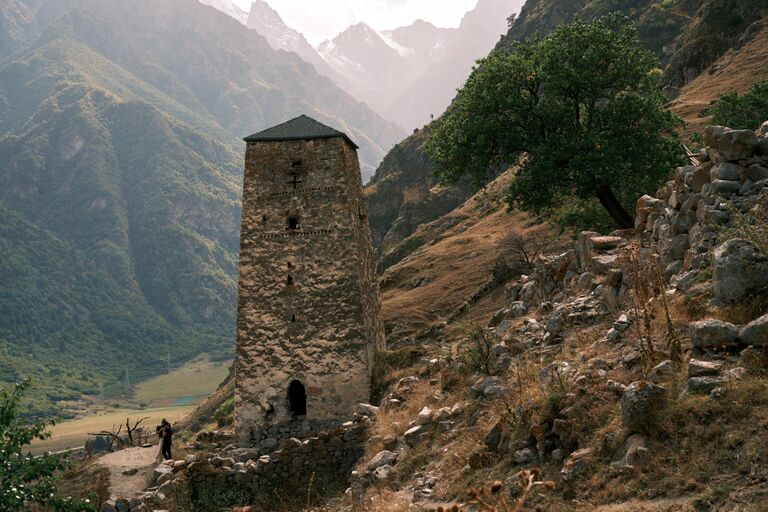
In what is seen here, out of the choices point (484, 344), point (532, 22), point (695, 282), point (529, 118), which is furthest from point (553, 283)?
point (532, 22)

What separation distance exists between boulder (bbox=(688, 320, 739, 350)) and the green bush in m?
21.4

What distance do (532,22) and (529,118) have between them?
301ft

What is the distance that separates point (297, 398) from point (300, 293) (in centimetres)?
339

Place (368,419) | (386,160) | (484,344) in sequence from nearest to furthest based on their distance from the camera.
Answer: (484,344)
(368,419)
(386,160)

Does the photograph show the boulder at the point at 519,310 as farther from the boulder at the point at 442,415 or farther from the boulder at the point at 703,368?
the boulder at the point at 703,368

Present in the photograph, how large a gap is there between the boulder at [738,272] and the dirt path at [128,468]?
1363 centimetres

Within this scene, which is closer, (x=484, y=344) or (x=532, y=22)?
(x=484, y=344)

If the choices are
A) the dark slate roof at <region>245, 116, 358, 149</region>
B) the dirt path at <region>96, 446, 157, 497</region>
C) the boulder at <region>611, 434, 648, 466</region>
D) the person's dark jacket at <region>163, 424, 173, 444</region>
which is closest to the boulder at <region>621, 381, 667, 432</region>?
the boulder at <region>611, 434, 648, 466</region>

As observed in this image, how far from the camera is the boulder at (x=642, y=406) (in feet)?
25.2

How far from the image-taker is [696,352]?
834 centimetres

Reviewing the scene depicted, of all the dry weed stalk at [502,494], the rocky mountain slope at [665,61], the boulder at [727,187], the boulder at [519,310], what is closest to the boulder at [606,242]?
the boulder at [519,310]

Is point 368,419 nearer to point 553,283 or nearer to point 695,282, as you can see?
point 553,283

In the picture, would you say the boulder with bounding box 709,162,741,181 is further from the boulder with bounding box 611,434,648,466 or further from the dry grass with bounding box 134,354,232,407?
the dry grass with bounding box 134,354,232,407

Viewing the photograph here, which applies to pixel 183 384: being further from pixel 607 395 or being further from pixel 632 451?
pixel 632 451
